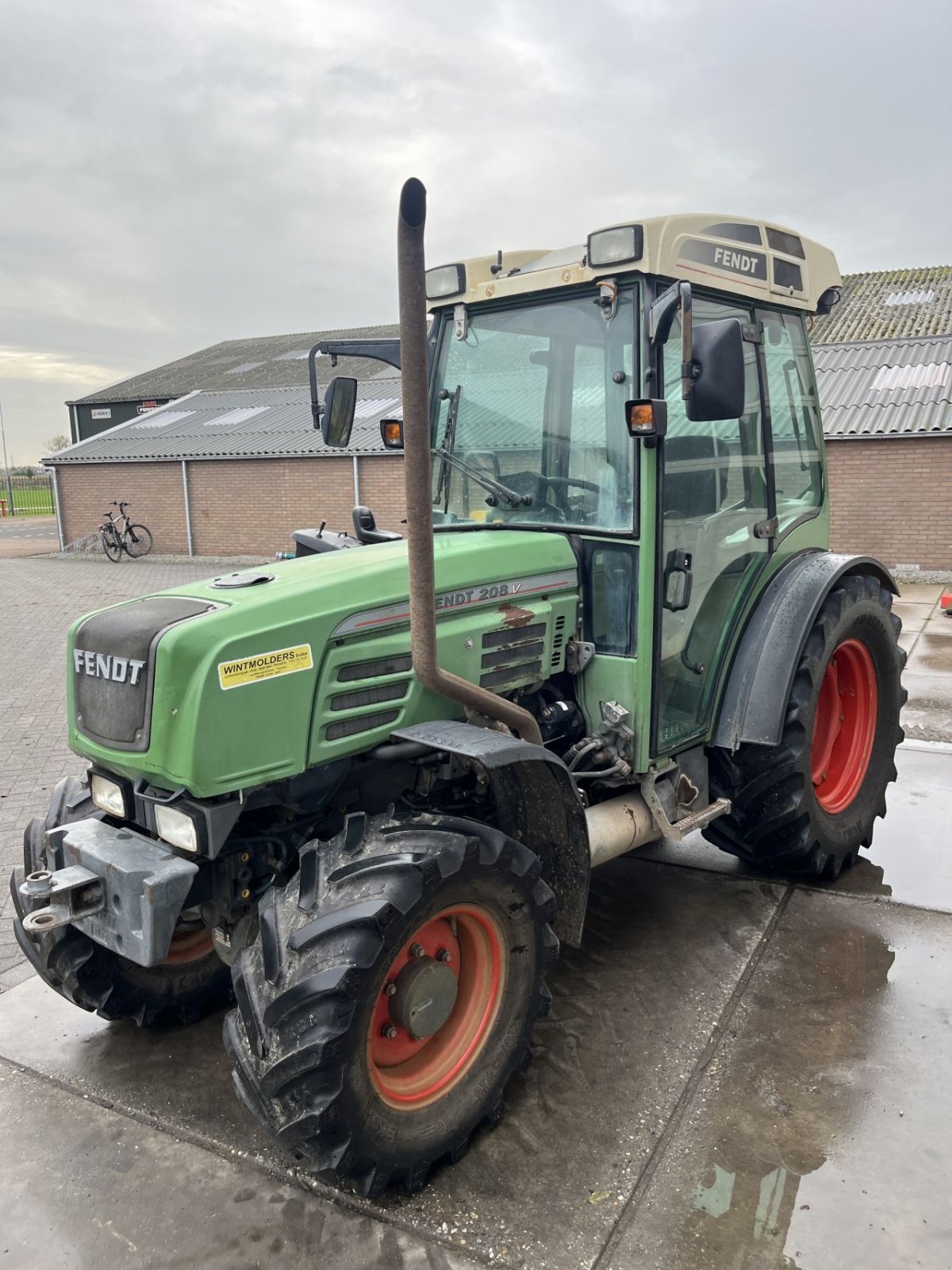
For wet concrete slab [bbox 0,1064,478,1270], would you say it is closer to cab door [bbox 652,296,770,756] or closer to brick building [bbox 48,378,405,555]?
cab door [bbox 652,296,770,756]

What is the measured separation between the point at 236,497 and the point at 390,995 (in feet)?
59.0

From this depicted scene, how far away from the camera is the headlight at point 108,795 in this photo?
2.62m

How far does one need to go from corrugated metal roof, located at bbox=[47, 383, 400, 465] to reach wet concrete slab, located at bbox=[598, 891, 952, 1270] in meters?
14.7

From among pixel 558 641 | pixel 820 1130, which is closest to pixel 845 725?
pixel 558 641

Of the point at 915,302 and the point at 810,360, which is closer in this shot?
the point at 810,360

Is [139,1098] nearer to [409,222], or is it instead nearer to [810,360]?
[409,222]

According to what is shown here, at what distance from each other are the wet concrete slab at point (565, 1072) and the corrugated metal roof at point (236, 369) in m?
20.7

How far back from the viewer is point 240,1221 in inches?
89.2

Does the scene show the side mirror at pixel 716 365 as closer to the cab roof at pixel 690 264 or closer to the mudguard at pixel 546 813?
the cab roof at pixel 690 264

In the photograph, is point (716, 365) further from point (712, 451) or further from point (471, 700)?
point (471, 700)

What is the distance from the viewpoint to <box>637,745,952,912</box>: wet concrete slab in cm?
386

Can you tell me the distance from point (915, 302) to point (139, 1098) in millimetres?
20296

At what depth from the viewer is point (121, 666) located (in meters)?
2.46

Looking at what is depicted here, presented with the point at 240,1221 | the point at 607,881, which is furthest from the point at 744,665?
the point at 240,1221
